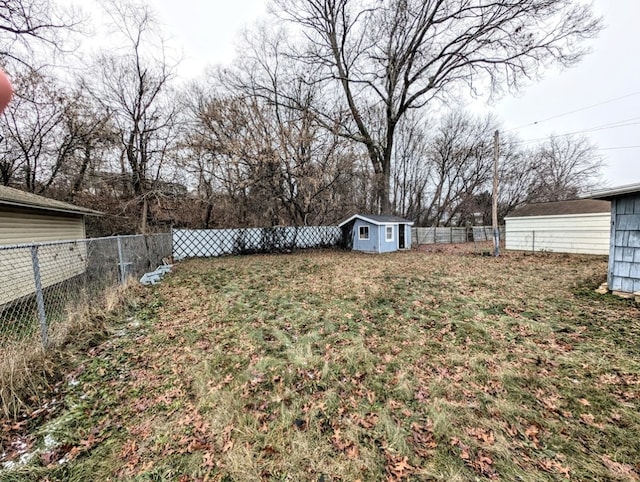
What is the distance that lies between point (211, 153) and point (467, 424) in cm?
1245

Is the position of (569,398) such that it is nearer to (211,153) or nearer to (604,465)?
(604,465)

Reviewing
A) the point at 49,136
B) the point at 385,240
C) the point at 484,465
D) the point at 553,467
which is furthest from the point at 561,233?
the point at 49,136

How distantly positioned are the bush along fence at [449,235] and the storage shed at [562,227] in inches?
238

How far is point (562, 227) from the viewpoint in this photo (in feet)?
36.4

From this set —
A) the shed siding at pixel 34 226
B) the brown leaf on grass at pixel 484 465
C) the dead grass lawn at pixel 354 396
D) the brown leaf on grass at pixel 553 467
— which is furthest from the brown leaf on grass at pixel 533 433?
the shed siding at pixel 34 226

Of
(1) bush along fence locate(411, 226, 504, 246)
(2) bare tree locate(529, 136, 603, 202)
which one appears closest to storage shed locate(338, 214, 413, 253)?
(1) bush along fence locate(411, 226, 504, 246)

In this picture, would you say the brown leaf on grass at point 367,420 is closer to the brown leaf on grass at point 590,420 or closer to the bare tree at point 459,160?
the brown leaf on grass at point 590,420

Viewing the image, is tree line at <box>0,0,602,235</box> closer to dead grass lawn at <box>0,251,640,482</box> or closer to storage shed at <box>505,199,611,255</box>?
storage shed at <box>505,199,611,255</box>

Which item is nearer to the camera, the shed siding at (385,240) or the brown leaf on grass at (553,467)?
the brown leaf on grass at (553,467)

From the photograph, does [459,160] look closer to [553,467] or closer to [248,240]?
[248,240]

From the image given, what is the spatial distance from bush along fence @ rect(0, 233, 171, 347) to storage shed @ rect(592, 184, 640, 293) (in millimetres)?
9176

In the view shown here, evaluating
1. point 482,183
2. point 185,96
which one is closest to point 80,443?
point 185,96

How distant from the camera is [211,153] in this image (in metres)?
11.6

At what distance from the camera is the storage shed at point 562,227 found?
10164 mm
